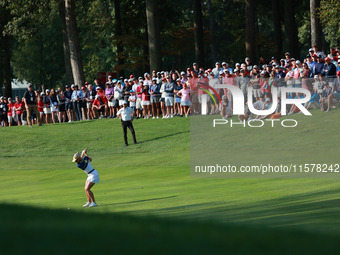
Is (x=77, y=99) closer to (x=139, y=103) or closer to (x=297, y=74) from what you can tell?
(x=139, y=103)

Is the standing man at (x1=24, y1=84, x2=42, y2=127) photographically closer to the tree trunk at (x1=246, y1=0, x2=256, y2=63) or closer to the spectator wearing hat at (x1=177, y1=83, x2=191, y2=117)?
the spectator wearing hat at (x1=177, y1=83, x2=191, y2=117)

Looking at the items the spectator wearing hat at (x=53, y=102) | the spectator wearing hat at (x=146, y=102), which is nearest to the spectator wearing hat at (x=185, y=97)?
the spectator wearing hat at (x=146, y=102)

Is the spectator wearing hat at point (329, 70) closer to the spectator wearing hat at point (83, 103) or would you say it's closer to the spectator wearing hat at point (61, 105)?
the spectator wearing hat at point (83, 103)

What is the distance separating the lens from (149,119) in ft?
108

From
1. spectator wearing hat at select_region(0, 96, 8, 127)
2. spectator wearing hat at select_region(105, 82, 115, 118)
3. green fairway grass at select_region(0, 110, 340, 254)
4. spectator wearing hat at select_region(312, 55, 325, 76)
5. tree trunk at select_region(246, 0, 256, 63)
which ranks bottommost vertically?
green fairway grass at select_region(0, 110, 340, 254)

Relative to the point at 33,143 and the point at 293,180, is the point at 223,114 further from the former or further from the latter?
the point at 33,143

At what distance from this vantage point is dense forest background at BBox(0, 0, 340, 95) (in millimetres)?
37875

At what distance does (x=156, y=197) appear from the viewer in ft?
56.4

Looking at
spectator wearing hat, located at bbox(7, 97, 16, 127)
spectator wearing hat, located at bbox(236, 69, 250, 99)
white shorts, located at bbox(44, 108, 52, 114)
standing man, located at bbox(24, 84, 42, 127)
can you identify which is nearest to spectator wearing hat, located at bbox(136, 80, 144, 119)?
standing man, located at bbox(24, 84, 42, 127)

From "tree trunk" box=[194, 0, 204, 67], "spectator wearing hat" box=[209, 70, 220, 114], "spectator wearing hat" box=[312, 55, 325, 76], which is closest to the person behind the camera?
"spectator wearing hat" box=[312, 55, 325, 76]

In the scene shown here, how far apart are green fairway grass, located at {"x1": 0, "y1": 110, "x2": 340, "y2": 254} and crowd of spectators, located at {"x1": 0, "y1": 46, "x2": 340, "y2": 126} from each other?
2.64 ft

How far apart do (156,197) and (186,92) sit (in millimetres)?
11871

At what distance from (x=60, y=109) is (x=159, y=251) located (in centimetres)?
3161

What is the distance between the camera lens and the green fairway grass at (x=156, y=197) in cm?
617
